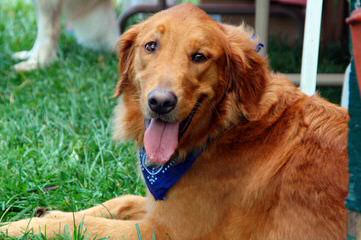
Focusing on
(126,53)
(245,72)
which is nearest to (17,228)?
(126,53)

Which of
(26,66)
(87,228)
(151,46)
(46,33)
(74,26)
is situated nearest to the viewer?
(151,46)

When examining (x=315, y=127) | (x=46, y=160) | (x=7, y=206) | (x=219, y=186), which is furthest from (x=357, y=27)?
(x=46, y=160)

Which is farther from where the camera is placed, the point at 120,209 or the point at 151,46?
A: the point at 120,209

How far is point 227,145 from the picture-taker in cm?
301

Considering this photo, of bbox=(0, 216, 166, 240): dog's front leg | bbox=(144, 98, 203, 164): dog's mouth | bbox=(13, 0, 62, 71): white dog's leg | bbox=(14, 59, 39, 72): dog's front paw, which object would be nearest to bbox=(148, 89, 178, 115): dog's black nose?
bbox=(144, 98, 203, 164): dog's mouth

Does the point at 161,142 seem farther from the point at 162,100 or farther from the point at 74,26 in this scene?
the point at 74,26

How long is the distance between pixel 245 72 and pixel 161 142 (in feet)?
1.62

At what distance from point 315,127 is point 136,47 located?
0.90 metres

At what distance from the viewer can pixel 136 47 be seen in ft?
10.1

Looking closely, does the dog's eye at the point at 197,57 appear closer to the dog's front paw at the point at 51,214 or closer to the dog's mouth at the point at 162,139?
the dog's mouth at the point at 162,139

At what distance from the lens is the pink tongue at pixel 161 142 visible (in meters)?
2.89

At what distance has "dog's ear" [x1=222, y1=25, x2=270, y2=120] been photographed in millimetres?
2965

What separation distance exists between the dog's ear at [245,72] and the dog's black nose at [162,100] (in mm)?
359

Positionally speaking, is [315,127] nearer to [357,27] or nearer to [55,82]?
[357,27]
